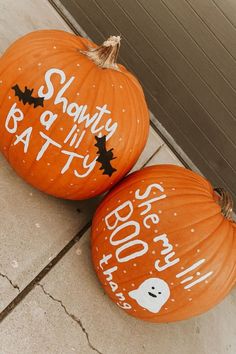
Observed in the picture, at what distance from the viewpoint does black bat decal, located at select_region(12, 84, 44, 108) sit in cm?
142

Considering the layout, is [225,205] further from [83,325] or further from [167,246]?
[83,325]

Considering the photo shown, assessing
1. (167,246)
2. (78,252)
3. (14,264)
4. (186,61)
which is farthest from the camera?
(186,61)

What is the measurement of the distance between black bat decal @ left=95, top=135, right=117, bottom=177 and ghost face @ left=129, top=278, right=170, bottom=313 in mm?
392

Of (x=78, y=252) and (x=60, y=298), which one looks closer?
(x=60, y=298)

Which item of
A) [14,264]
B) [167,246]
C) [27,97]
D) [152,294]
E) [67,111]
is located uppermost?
[27,97]

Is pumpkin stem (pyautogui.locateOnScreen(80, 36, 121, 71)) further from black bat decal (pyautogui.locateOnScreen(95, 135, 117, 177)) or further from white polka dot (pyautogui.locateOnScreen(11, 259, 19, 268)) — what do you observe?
white polka dot (pyautogui.locateOnScreen(11, 259, 19, 268))

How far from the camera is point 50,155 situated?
1466 millimetres

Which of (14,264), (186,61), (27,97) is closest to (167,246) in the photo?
(14,264)

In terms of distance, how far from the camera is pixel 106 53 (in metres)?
1.48

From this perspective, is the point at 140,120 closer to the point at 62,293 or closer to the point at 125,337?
the point at 62,293

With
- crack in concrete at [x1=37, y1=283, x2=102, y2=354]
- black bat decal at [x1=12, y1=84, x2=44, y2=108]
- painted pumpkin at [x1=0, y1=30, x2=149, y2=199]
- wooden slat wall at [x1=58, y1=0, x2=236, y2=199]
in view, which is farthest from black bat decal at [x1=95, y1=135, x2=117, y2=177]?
wooden slat wall at [x1=58, y1=0, x2=236, y2=199]

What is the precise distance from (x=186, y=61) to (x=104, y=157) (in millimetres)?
855

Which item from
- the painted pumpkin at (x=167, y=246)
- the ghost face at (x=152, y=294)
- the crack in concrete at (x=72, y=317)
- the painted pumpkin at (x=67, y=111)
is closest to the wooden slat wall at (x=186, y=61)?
the painted pumpkin at (x=67, y=111)

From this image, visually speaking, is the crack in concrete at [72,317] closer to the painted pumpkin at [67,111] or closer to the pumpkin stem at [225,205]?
the painted pumpkin at [67,111]
